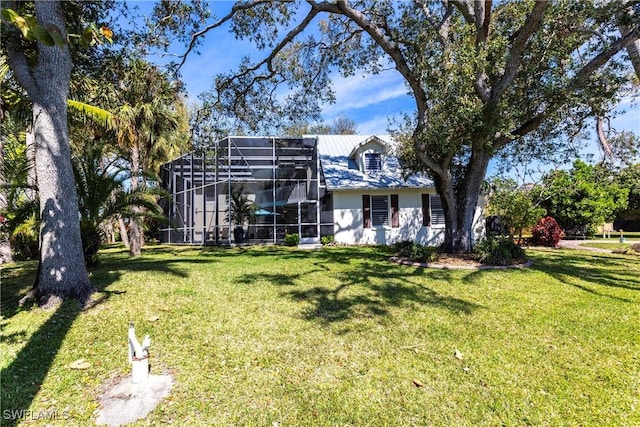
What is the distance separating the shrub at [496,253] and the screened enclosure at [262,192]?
9.12 m

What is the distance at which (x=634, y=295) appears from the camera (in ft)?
21.6

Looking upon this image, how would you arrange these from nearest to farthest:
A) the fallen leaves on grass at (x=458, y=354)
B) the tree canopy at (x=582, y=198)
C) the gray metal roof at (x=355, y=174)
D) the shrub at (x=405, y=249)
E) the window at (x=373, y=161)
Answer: the fallen leaves on grass at (x=458, y=354) < the shrub at (x=405, y=249) < the gray metal roof at (x=355, y=174) < the tree canopy at (x=582, y=198) < the window at (x=373, y=161)

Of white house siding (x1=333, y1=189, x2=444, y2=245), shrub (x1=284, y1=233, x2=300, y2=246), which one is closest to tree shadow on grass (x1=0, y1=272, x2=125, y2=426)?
shrub (x1=284, y1=233, x2=300, y2=246)

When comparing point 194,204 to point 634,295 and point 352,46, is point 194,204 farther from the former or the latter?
point 634,295

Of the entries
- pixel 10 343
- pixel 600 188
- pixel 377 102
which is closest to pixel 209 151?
pixel 10 343

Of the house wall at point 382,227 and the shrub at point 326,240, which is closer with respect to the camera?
the shrub at point 326,240

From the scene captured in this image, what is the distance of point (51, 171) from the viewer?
17.9ft

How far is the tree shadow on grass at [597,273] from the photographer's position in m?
7.18

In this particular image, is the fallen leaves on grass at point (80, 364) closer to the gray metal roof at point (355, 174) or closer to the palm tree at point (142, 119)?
the palm tree at point (142, 119)

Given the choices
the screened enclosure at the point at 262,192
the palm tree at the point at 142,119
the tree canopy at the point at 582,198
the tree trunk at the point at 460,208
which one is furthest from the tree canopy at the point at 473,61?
the tree canopy at the point at 582,198

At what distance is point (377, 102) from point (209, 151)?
13845 mm

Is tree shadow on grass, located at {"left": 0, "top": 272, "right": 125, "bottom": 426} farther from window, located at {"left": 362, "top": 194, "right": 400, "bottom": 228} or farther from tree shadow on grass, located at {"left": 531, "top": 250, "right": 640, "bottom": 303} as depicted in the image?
window, located at {"left": 362, "top": 194, "right": 400, "bottom": 228}

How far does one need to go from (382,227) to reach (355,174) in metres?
3.28

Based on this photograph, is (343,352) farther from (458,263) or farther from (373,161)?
(373,161)
